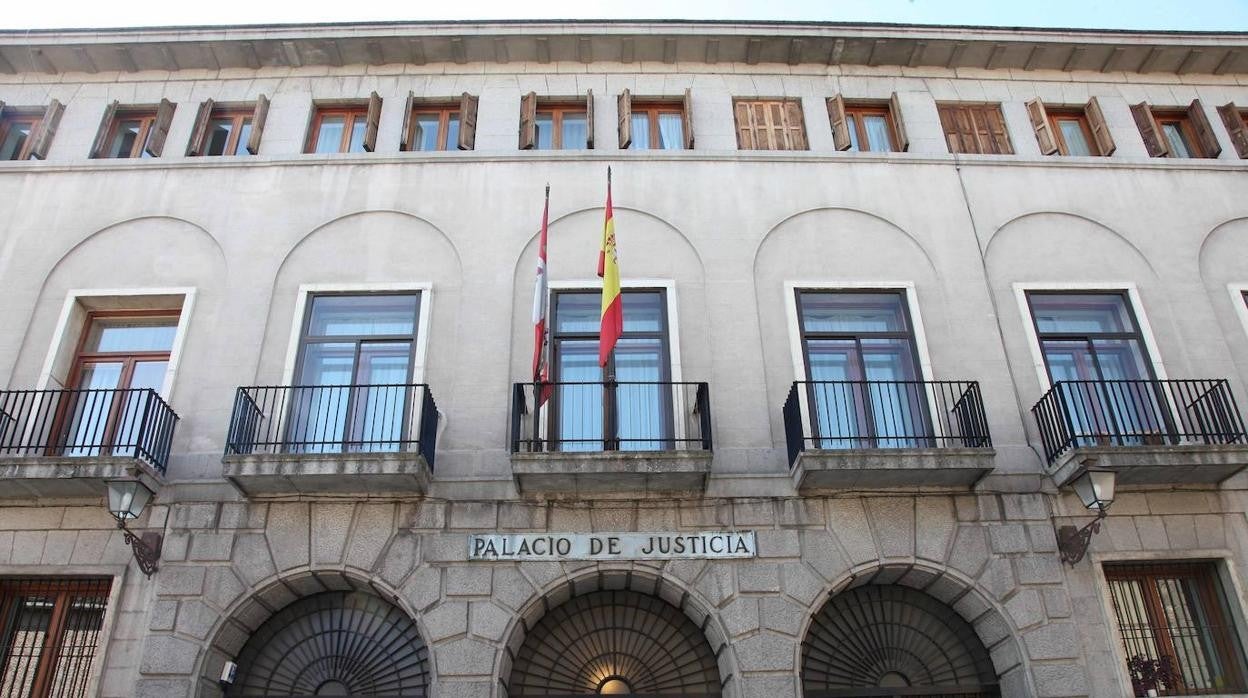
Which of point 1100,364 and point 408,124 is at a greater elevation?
point 408,124

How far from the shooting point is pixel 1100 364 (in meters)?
12.2

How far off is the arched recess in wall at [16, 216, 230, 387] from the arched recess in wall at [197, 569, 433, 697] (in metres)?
4.16

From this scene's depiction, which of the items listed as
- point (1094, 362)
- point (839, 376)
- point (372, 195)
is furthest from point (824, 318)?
point (372, 195)

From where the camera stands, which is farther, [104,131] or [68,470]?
[104,131]

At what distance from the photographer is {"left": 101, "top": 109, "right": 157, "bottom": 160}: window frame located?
45.9 feet

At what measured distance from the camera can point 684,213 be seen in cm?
1321

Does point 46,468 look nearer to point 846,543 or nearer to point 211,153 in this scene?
point 211,153

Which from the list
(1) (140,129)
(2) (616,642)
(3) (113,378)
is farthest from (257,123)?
(2) (616,642)

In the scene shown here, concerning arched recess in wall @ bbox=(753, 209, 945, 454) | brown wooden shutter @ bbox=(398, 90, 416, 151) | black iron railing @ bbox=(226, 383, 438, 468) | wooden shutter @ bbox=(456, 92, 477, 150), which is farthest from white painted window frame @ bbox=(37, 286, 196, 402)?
arched recess in wall @ bbox=(753, 209, 945, 454)

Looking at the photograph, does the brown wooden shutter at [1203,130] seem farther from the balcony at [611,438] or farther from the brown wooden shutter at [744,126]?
the balcony at [611,438]

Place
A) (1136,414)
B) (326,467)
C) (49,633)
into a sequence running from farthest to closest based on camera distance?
(1136,414) → (49,633) → (326,467)

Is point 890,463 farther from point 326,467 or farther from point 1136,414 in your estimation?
point 326,467

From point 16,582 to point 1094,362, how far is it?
1441 centimetres

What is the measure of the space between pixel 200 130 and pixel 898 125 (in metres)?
11.3
